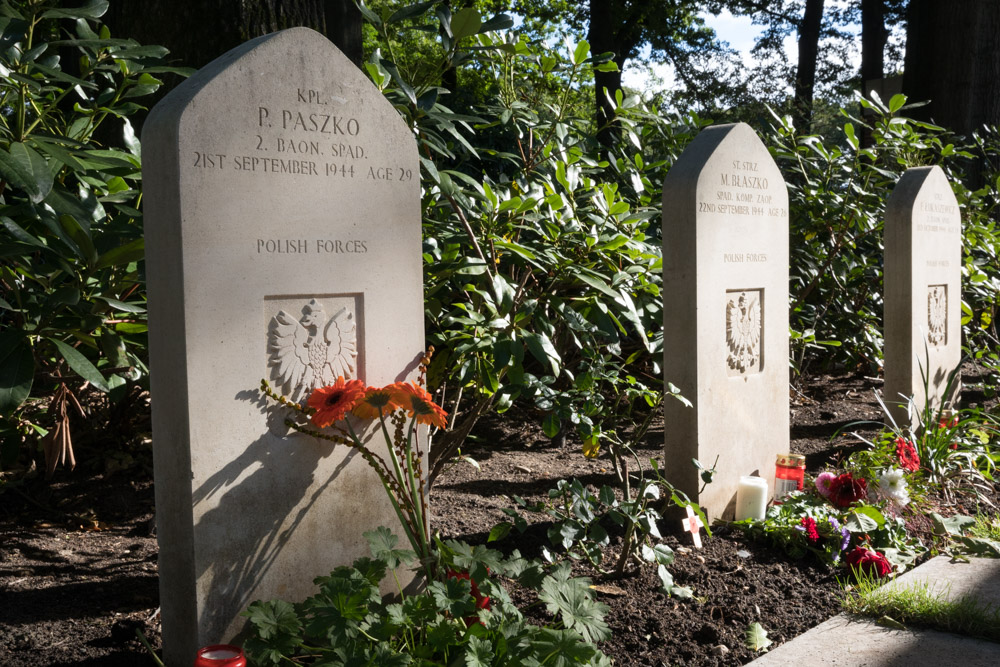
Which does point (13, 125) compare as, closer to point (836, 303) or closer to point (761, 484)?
point (761, 484)

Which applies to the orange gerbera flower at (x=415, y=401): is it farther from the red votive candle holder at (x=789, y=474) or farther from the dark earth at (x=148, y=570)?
the red votive candle holder at (x=789, y=474)

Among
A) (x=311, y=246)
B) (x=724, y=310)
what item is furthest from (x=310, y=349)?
(x=724, y=310)

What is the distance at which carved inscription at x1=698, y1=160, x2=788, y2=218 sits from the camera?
3854 mm

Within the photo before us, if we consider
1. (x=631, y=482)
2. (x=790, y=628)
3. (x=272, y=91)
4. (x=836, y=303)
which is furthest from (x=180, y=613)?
(x=836, y=303)

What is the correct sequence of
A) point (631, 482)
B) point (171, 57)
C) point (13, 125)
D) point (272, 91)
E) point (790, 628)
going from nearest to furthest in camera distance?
1. point (272, 91)
2. point (13, 125)
3. point (790, 628)
4. point (171, 57)
5. point (631, 482)

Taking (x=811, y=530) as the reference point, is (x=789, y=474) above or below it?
above

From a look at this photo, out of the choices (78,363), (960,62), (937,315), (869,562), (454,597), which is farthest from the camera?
(960,62)

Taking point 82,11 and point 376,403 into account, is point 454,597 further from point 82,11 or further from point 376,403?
point 82,11

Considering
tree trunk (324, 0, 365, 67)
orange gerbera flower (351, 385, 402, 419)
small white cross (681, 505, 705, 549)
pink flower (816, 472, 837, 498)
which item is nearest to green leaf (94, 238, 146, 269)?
orange gerbera flower (351, 385, 402, 419)

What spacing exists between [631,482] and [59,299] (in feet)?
8.90

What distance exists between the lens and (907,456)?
4.52 m

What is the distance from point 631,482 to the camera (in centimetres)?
421

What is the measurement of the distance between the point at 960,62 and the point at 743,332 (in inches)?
251

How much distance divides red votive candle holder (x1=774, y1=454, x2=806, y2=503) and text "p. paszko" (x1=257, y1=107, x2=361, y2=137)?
Answer: 2707mm
